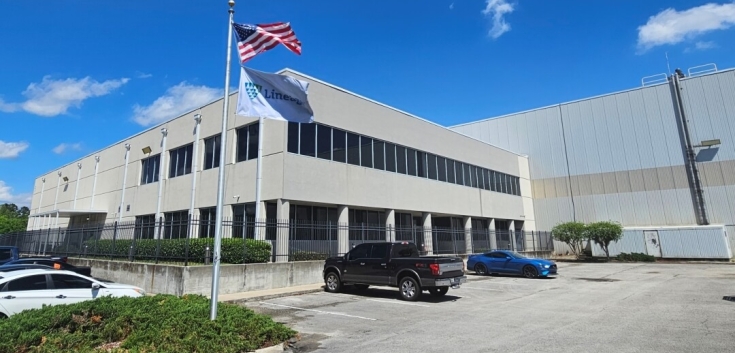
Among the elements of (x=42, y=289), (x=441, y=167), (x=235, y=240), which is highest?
(x=441, y=167)

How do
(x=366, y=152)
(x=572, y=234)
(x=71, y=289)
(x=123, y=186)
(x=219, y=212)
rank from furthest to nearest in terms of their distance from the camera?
1. (x=572, y=234)
2. (x=123, y=186)
3. (x=366, y=152)
4. (x=71, y=289)
5. (x=219, y=212)

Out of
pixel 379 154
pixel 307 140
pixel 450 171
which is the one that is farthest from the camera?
pixel 450 171

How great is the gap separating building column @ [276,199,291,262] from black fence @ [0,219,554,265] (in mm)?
13

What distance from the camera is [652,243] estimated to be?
1299 inches

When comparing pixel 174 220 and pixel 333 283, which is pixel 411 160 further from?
pixel 174 220

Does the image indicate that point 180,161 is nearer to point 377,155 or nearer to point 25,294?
point 377,155

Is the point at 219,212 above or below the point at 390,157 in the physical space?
below

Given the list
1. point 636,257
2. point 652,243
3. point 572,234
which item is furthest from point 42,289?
point 652,243

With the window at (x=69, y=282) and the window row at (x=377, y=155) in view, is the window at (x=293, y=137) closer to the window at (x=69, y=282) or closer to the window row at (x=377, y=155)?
the window row at (x=377, y=155)

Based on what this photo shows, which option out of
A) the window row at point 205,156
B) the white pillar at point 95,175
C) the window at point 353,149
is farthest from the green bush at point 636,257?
the white pillar at point 95,175

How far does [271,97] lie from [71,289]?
680 cm

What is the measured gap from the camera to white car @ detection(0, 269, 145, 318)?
8.92m

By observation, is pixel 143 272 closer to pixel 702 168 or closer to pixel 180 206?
pixel 180 206

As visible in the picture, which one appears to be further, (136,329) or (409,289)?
(409,289)
